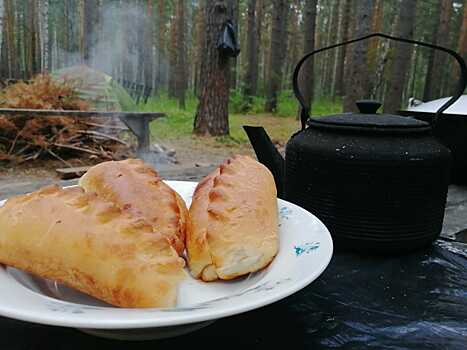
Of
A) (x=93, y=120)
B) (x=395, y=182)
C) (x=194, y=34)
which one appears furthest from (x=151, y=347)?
(x=194, y=34)

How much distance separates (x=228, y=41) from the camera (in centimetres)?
581

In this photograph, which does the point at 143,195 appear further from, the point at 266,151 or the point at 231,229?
the point at 266,151

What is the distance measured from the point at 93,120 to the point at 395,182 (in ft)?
14.0

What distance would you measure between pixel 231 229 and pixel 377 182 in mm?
405

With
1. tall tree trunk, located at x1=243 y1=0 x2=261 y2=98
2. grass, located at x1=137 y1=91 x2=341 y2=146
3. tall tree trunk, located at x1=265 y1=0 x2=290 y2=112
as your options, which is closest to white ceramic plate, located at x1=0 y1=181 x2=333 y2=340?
grass, located at x1=137 y1=91 x2=341 y2=146

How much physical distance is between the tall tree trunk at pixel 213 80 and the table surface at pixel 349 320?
17.9 feet

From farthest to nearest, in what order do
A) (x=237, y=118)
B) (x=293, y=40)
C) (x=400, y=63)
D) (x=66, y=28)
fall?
1. (x=293, y=40)
2. (x=237, y=118)
3. (x=66, y=28)
4. (x=400, y=63)

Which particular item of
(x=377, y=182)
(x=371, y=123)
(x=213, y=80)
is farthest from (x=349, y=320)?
(x=213, y=80)

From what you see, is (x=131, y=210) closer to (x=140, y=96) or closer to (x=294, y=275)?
(x=294, y=275)

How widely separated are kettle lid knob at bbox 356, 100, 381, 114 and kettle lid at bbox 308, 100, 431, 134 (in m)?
0.04

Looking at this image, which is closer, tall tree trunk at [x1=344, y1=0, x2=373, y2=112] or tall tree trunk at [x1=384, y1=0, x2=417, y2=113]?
tall tree trunk at [x1=344, y1=0, x2=373, y2=112]

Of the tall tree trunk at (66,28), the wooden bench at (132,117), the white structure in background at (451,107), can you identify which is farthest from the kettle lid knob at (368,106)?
the tall tree trunk at (66,28)

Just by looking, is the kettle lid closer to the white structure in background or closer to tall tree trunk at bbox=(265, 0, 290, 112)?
the white structure in background

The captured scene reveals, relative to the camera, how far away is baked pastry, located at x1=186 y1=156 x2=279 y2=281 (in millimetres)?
632
